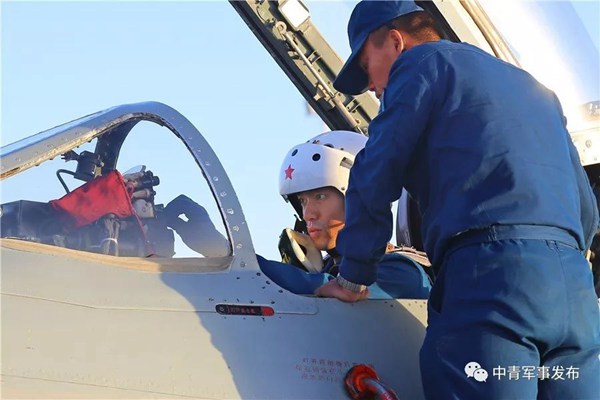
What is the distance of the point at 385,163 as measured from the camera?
9.57 ft

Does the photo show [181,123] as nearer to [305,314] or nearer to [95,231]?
[95,231]

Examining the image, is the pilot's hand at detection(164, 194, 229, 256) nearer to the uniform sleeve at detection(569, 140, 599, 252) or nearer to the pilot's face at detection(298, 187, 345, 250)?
the pilot's face at detection(298, 187, 345, 250)

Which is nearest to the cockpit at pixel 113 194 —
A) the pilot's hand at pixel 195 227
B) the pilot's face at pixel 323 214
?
the pilot's hand at pixel 195 227

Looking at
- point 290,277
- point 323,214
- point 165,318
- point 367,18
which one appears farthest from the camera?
point 323,214

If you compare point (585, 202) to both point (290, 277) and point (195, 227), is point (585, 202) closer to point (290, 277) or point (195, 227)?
point (290, 277)

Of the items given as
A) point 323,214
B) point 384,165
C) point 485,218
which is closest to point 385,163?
point 384,165

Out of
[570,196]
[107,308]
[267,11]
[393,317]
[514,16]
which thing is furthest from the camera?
[267,11]

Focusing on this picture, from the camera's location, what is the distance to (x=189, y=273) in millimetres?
2934

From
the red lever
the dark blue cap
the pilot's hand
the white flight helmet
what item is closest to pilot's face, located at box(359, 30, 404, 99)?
the dark blue cap

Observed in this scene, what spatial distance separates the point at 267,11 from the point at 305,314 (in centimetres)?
312

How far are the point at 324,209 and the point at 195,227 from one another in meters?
1.34

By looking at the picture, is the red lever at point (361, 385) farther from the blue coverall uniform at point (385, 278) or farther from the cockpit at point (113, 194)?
the cockpit at point (113, 194)

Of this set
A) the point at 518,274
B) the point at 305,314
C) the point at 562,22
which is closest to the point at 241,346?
the point at 305,314

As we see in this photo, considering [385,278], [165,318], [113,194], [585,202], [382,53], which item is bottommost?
[585,202]
